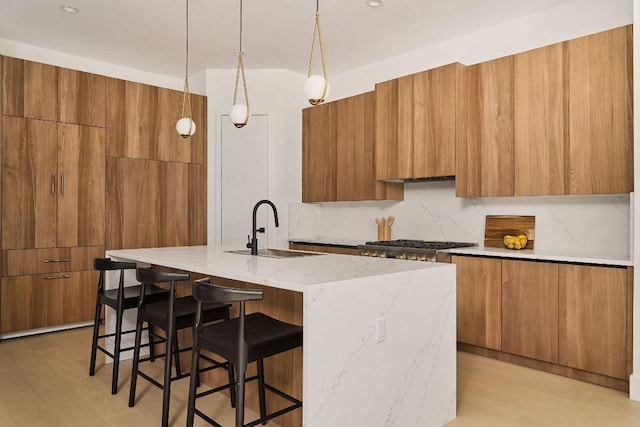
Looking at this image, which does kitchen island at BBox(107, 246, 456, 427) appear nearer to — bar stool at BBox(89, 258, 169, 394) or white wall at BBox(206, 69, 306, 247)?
bar stool at BBox(89, 258, 169, 394)

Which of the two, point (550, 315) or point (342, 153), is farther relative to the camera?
point (342, 153)

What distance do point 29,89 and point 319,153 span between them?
9.74ft

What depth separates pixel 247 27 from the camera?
429 centimetres

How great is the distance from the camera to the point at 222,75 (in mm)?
5520

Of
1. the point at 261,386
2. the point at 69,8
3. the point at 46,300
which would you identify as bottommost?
the point at 261,386

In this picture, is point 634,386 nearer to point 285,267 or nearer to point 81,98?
point 285,267

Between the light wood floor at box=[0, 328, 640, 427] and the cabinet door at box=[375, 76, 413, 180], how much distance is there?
6.05 ft

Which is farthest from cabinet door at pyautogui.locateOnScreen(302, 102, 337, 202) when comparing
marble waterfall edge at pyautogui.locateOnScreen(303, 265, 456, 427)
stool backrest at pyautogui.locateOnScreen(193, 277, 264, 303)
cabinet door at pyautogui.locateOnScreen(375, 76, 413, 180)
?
stool backrest at pyautogui.locateOnScreen(193, 277, 264, 303)

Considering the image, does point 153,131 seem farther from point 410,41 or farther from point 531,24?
point 531,24

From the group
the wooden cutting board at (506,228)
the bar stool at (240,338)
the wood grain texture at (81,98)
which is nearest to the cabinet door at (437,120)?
the wooden cutting board at (506,228)

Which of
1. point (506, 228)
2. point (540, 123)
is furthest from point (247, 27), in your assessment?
point (506, 228)

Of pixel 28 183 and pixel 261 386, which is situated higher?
pixel 28 183

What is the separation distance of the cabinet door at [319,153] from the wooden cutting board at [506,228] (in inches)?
70.2

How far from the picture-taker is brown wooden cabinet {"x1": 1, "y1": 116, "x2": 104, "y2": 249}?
416 centimetres
